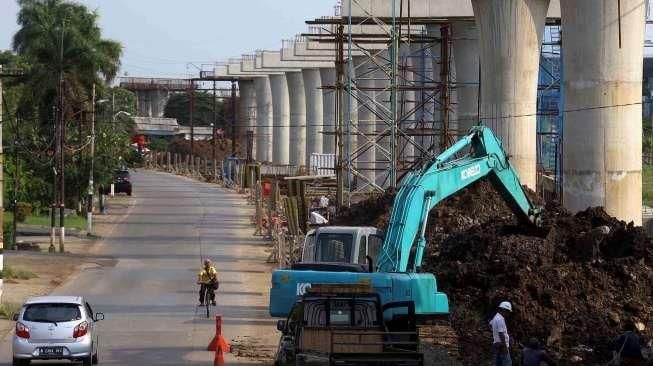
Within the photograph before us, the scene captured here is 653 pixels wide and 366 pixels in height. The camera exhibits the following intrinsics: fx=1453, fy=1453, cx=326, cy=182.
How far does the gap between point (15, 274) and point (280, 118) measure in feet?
252

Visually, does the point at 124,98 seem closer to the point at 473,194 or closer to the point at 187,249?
the point at 187,249

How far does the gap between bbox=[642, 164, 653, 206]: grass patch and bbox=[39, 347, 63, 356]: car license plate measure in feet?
177

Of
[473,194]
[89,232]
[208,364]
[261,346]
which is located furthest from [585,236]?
[89,232]

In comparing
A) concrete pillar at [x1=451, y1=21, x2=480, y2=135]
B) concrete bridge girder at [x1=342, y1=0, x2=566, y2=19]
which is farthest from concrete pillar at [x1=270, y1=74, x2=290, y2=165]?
concrete bridge girder at [x1=342, y1=0, x2=566, y2=19]

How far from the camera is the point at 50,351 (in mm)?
24891

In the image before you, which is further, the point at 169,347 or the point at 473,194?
the point at 473,194

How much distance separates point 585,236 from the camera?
108ft

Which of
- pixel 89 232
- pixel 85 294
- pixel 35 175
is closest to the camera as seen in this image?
pixel 85 294

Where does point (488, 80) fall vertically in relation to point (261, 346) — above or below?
above

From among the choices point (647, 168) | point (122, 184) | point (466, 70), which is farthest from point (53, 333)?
point (647, 168)

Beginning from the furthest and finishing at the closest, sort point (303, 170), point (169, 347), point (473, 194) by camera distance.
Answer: point (303, 170) < point (473, 194) < point (169, 347)

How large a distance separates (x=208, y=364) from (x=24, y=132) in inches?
2018

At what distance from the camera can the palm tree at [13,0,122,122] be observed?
79250 millimetres

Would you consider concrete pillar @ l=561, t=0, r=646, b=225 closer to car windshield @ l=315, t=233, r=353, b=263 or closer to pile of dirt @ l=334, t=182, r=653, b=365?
pile of dirt @ l=334, t=182, r=653, b=365
